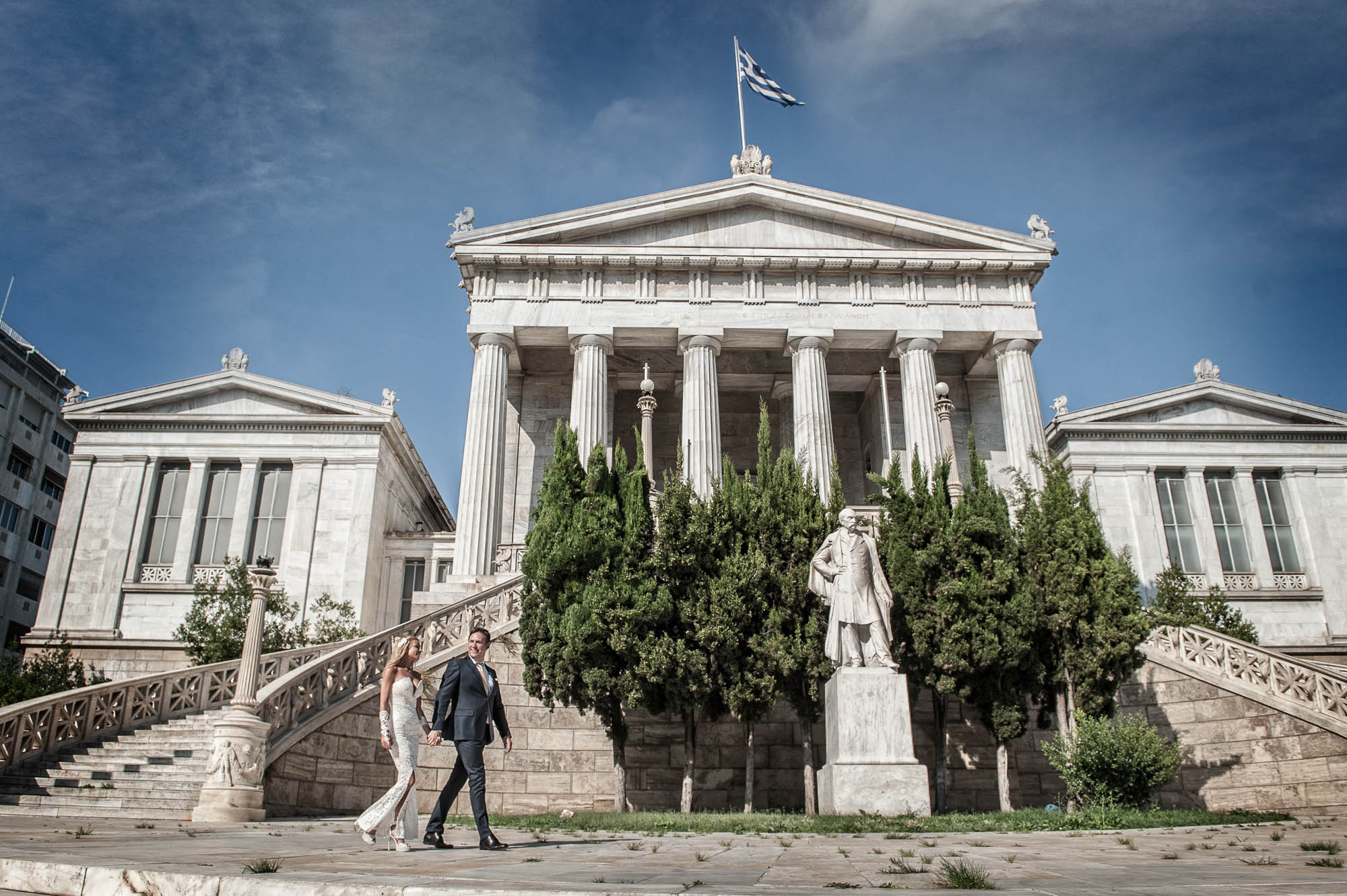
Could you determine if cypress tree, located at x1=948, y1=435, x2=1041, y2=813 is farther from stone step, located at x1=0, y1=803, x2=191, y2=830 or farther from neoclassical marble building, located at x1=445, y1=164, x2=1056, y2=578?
stone step, located at x1=0, y1=803, x2=191, y2=830

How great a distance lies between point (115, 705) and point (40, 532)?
106 feet

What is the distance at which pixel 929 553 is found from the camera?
17.4m

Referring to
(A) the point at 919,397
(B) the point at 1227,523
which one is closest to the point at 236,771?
(A) the point at 919,397

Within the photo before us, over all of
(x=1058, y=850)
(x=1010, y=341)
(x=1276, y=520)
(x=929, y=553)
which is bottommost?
(x=1058, y=850)

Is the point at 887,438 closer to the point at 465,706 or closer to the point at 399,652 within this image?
the point at 465,706

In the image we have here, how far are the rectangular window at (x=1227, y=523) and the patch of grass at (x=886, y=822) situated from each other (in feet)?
73.5

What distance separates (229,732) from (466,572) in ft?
39.7

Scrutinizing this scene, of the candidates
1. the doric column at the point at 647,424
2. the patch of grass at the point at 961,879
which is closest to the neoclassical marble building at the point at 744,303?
the doric column at the point at 647,424

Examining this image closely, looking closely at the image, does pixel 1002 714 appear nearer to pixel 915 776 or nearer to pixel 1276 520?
pixel 915 776

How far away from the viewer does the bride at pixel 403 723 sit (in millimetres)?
8305

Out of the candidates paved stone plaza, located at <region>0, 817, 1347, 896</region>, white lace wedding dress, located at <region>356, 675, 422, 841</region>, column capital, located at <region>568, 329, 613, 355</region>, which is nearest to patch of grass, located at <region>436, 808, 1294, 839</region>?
paved stone plaza, located at <region>0, 817, 1347, 896</region>

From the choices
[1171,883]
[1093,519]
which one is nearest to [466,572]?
[1093,519]

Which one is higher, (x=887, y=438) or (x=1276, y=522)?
(x=887, y=438)

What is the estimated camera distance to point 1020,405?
29516 millimetres
